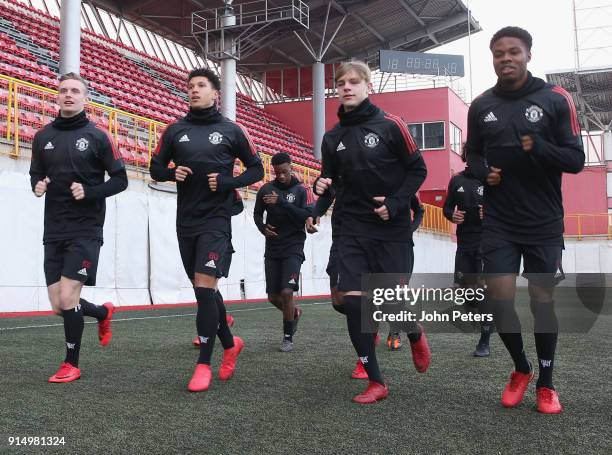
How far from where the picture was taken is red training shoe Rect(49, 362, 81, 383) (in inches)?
170

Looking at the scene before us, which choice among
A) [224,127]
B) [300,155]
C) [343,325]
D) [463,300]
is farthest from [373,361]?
[300,155]

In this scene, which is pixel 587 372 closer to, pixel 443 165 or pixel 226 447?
pixel 226 447

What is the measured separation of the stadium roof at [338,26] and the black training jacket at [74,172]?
1988cm

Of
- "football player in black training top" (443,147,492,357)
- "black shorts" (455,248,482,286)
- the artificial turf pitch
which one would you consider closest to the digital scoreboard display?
"football player in black training top" (443,147,492,357)

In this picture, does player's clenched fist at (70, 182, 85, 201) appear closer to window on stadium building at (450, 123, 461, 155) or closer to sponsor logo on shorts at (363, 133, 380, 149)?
sponsor logo on shorts at (363, 133, 380, 149)

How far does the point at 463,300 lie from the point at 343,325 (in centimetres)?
256

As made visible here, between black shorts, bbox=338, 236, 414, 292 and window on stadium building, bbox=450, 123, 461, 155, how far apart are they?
1061 inches

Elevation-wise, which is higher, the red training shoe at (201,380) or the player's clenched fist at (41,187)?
the player's clenched fist at (41,187)

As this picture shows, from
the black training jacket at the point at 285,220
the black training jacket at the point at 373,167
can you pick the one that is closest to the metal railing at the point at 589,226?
the black training jacket at the point at 285,220

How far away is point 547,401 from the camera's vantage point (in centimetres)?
345

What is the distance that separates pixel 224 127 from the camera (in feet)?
14.6

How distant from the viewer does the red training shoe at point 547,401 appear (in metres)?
3.41

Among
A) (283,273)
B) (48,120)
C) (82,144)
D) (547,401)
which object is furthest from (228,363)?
(48,120)

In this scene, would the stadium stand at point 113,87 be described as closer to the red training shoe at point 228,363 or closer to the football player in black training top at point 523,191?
the red training shoe at point 228,363
